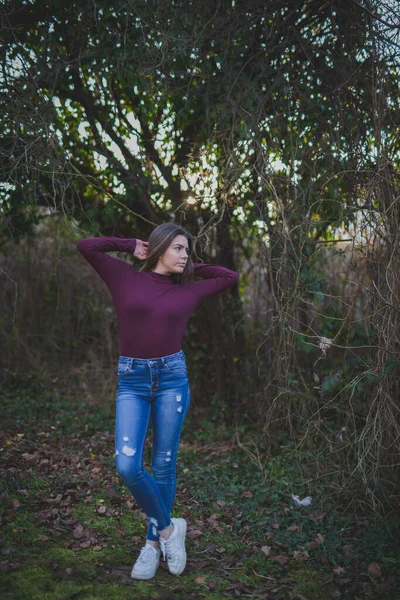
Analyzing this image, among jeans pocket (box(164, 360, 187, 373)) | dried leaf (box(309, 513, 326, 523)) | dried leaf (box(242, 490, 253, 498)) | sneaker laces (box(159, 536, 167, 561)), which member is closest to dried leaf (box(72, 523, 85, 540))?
sneaker laces (box(159, 536, 167, 561))

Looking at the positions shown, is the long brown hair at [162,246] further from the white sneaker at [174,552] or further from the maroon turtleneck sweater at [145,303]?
the white sneaker at [174,552]

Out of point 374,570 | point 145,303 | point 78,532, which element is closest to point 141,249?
point 145,303

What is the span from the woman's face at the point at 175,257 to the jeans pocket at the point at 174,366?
1.82 feet

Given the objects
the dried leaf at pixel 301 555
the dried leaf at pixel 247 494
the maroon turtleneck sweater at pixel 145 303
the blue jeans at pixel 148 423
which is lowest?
the dried leaf at pixel 301 555

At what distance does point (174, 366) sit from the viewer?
3250 mm

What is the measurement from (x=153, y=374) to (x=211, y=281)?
2.51 feet

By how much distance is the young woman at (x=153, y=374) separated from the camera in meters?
3.14

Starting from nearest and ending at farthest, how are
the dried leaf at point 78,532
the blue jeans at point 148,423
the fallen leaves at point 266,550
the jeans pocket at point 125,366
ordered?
1. the blue jeans at point 148,423
2. the jeans pocket at point 125,366
3. the fallen leaves at point 266,550
4. the dried leaf at point 78,532

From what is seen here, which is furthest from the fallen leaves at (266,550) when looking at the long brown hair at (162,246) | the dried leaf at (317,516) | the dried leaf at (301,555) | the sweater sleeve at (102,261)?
the sweater sleeve at (102,261)

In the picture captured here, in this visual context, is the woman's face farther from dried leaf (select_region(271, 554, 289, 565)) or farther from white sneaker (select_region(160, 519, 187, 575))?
dried leaf (select_region(271, 554, 289, 565))

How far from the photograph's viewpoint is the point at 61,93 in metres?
5.64

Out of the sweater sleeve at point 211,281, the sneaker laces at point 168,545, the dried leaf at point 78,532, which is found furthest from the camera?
the dried leaf at point 78,532

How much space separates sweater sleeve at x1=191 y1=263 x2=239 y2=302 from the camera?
3498mm

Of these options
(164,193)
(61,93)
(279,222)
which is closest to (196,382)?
(164,193)
